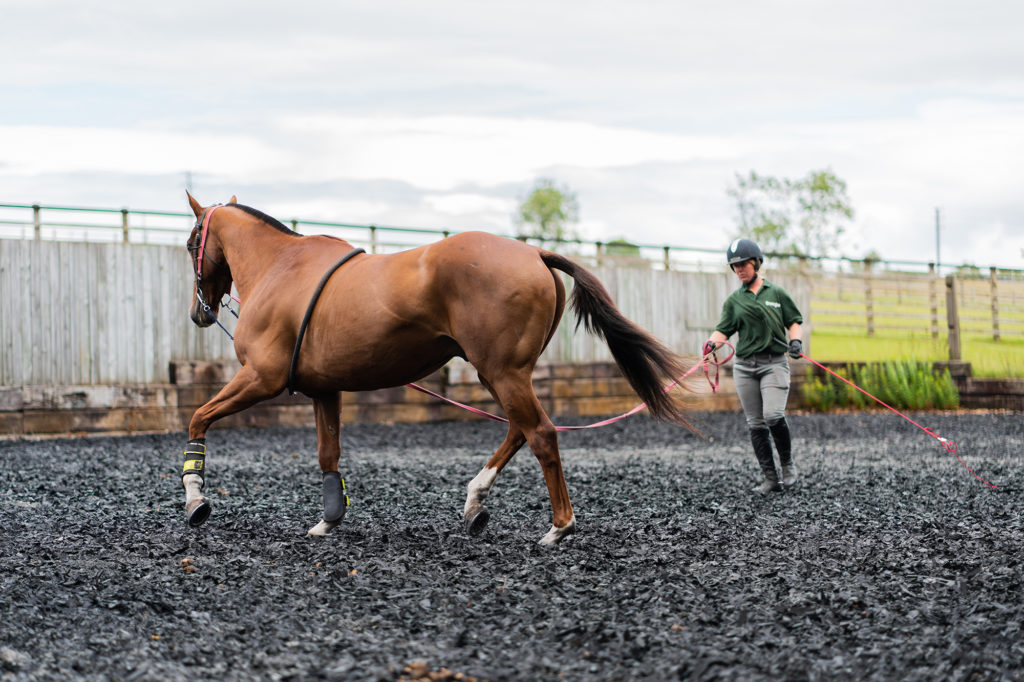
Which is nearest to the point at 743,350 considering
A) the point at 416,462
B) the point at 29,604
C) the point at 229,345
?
the point at 416,462

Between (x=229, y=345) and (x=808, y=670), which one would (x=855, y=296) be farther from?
(x=808, y=670)

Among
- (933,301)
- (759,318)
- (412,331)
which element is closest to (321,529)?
(412,331)

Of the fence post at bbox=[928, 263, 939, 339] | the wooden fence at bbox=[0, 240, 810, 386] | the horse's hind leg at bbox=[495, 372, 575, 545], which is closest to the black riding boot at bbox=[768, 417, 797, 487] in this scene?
the horse's hind leg at bbox=[495, 372, 575, 545]

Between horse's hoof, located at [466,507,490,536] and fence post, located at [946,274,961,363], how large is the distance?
49.5ft

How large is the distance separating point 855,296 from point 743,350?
14030mm

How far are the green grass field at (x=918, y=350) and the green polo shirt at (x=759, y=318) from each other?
10308 millimetres

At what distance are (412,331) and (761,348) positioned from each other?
322cm

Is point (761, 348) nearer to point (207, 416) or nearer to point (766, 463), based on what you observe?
point (766, 463)

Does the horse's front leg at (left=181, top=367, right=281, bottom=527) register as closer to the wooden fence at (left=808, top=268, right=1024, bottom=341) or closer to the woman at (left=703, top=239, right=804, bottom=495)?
the woman at (left=703, top=239, right=804, bottom=495)

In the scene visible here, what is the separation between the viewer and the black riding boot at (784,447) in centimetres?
728

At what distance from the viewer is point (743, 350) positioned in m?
7.30

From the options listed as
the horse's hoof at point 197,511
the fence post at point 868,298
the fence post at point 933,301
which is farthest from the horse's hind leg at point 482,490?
the fence post at point 868,298

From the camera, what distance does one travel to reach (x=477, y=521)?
5320 millimetres

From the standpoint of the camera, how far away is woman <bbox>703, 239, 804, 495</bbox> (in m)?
7.20
